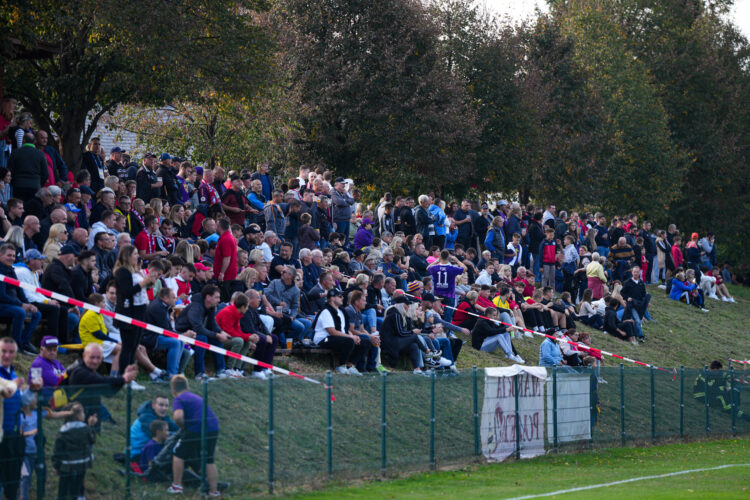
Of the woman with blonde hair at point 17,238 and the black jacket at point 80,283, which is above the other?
the woman with blonde hair at point 17,238

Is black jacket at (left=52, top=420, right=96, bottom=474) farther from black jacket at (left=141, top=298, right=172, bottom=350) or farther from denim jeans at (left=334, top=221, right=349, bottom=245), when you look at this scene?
denim jeans at (left=334, top=221, right=349, bottom=245)

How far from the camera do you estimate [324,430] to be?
1462 centimetres

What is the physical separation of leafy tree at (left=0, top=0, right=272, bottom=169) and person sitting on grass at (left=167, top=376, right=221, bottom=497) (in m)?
11.4

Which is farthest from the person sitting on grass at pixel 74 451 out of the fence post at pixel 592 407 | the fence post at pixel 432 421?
the fence post at pixel 592 407

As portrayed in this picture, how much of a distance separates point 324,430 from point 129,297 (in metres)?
3.31

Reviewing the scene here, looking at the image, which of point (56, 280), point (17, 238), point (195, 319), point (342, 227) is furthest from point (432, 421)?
point (342, 227)

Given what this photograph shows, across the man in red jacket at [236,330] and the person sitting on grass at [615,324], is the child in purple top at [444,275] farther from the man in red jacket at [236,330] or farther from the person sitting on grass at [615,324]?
the person sitting on grass at [615,324]

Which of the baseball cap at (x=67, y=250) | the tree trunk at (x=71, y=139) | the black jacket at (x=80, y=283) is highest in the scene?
the tree trunk at (x=71, y=139)

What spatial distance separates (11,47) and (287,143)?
17.0 meters

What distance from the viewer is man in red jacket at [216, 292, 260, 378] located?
16734mm

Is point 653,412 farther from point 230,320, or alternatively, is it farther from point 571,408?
point 230,320

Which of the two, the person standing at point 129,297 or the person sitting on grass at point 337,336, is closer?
the person standing at point 129,297

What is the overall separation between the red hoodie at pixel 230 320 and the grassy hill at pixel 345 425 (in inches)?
75.4

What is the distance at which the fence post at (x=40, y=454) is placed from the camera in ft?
35.1
